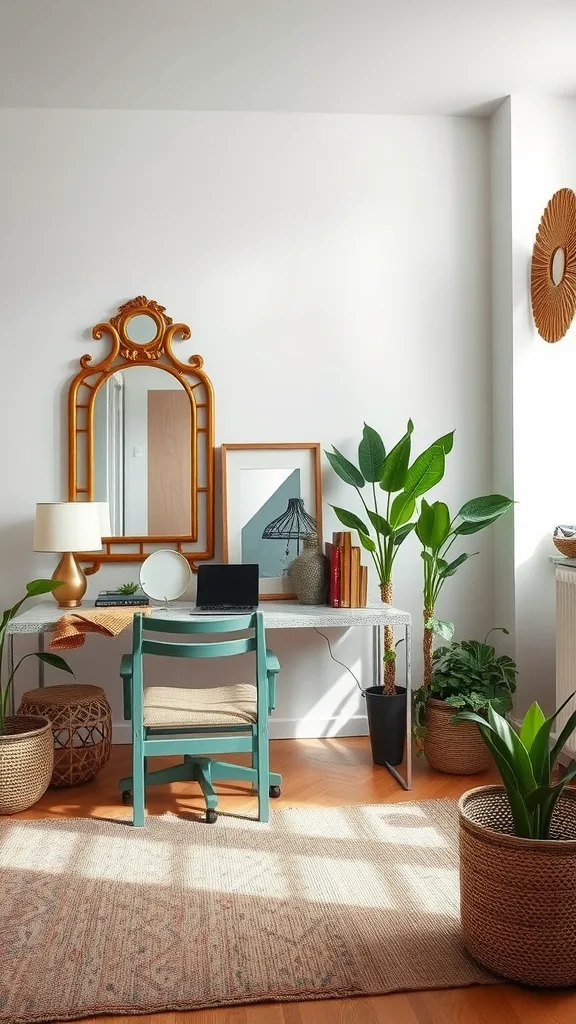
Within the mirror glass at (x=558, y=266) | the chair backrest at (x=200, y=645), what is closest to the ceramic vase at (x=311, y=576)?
the chair backrest at (x=200, y=645)

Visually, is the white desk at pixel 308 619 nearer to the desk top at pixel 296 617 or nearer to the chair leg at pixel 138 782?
the desk top at pixel 296 617

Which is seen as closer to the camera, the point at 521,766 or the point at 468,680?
the point at 521,766

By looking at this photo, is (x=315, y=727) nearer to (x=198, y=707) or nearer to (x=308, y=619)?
(x=308, y=619)

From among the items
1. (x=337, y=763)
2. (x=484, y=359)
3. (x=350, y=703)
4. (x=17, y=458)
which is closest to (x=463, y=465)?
(x=484, y=359)

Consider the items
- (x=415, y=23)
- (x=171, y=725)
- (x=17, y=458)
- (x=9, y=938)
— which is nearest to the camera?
(x=9, y=938)

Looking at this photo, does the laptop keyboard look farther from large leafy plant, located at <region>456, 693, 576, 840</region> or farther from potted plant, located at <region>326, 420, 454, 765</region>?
large leafy plant, located at <region>456, 693, 576, 840</region>

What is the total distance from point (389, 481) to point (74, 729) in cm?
164

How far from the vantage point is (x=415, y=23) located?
3.22 meters

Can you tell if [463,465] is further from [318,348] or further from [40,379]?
[40,379]

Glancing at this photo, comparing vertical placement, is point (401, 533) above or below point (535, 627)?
above

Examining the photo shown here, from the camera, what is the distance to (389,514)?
3844mm

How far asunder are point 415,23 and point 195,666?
283cm

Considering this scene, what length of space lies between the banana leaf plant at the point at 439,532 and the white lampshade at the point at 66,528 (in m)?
1.37

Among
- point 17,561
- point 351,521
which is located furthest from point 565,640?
point 17,561
